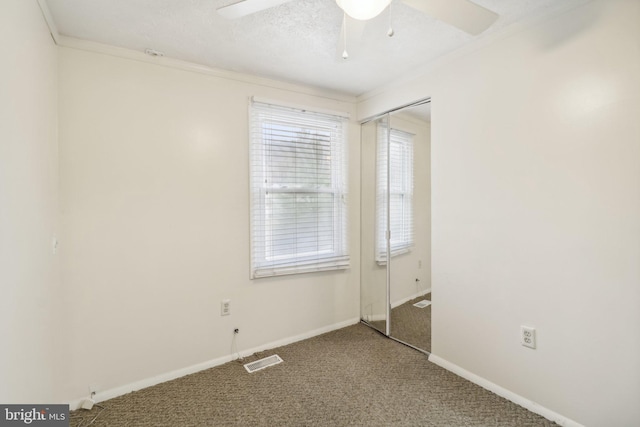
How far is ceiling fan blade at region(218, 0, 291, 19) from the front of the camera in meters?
1.19

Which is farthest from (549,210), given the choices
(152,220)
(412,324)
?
(152,220)

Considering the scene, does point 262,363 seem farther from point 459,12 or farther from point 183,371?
point 459,12

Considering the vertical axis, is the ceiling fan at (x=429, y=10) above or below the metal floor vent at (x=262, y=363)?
above

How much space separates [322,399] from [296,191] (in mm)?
1606

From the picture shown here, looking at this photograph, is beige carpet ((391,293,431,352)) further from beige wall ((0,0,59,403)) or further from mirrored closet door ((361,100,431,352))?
beige wall ((0,0,59,403))

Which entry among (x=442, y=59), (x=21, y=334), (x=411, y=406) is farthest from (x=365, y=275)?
(x=21, y=334)

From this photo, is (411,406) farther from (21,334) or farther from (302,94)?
(302,94)

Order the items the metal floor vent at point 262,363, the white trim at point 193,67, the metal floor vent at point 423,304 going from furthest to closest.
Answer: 1. the metal floor vent at point 423,304
2. the metal floor vent at point 262,363
3. the white trim at point 193,67

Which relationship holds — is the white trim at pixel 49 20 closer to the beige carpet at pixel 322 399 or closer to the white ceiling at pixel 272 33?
the white ceiling at pixel 272 33

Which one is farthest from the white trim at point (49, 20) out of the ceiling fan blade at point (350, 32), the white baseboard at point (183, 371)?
the white baseboard at point (183, 371)

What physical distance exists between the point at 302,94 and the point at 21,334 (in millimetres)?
2405

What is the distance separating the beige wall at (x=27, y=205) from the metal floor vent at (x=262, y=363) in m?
1.16

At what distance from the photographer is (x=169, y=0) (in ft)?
5.00

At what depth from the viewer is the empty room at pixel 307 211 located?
1423mm
